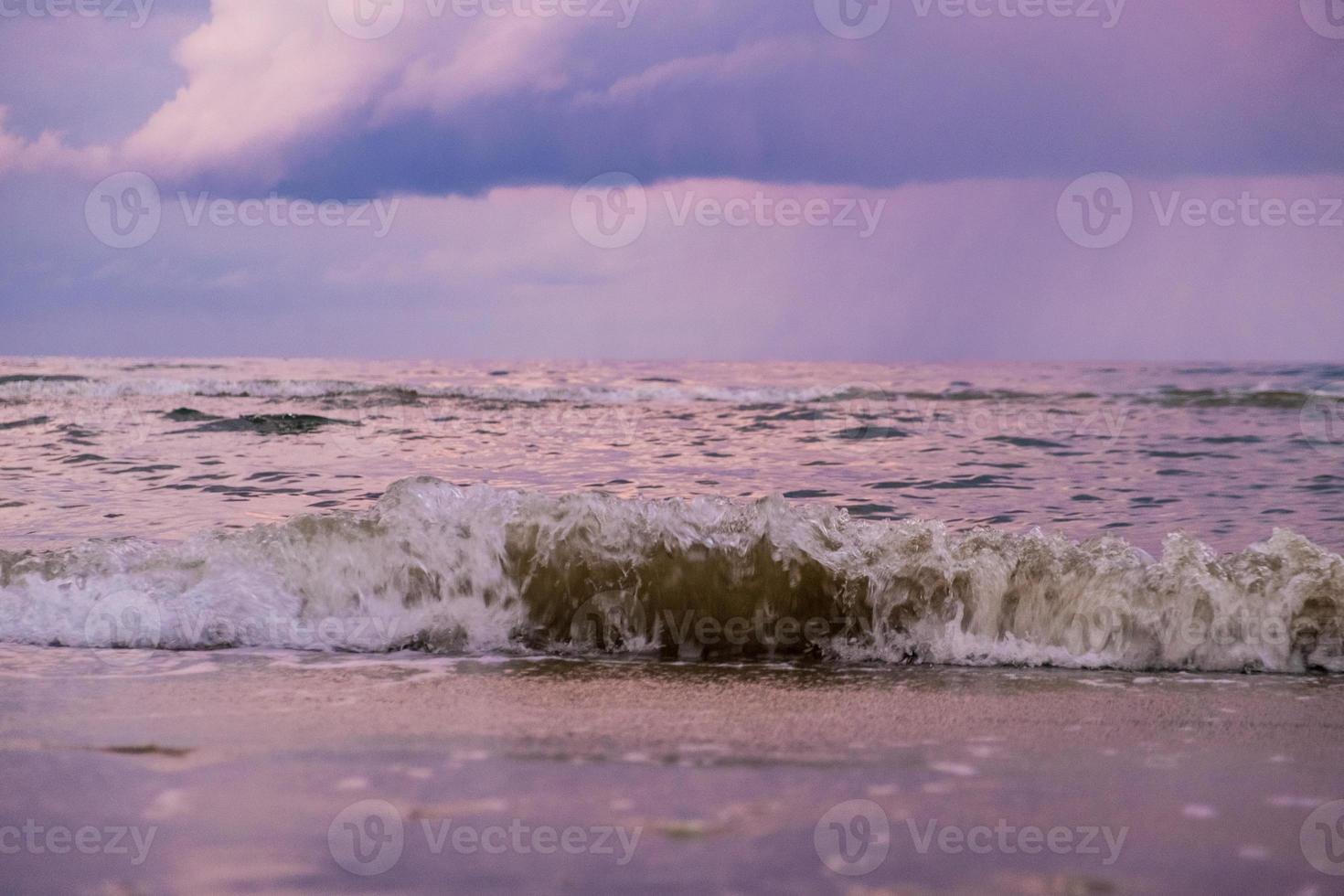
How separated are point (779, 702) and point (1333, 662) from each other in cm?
255

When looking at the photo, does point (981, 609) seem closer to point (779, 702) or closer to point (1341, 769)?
point (779, 702)

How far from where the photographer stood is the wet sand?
232cm

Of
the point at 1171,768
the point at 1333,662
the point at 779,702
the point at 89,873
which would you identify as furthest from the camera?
the point at 1333,662

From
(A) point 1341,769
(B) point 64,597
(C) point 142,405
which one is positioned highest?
(C) point 142,405

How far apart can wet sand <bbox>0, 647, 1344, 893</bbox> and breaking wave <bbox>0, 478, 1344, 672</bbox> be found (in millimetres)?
397

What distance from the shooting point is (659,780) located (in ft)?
9.31

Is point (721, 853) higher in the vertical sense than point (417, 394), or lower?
lower

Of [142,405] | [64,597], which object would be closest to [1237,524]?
[64,597]

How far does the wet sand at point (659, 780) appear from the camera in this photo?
2318mm

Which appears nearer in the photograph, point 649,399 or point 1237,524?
point 1237,524

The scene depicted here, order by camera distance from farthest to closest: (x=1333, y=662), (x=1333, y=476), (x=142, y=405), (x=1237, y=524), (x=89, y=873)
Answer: (x=142, y=405), (x=1333, y=476), (x=1237, y=524), (x=1333, y=662), (x=89, y=873)

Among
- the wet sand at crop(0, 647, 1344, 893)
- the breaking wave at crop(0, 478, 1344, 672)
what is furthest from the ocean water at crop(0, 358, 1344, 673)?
the wet sand at crop(0, 647, 1344, 893)

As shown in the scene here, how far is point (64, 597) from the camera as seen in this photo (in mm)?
4980

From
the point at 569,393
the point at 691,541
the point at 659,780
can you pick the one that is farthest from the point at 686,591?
the point at 569,393
